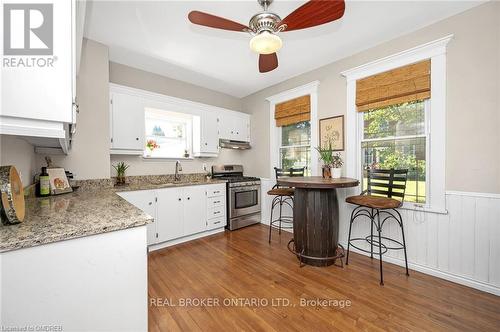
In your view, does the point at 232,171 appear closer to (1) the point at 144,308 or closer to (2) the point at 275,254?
(2) the point at 275,254

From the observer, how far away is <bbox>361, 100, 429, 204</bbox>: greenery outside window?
7.64 feet

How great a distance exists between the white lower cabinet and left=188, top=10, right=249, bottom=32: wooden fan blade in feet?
6.73

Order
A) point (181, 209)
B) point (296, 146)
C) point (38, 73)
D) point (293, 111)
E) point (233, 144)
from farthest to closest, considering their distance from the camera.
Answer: point (233, 144) → point (296, 146) → point (293, 111) → point (181, 209) → point (38, 73)

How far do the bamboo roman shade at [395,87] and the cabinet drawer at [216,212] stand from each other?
8.42 ft

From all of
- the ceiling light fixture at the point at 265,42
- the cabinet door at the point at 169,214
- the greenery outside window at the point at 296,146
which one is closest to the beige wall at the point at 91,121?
the cabinet door at the point at 169,214

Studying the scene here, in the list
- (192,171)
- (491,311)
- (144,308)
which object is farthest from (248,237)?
(491,311)

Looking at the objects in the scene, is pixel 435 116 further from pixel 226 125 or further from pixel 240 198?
pixel 226 125

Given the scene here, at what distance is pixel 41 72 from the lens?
0.79m


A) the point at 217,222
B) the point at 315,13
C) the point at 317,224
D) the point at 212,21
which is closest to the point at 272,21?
the point at 315,13

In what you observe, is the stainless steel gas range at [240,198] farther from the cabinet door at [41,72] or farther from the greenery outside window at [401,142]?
the cabinet door at [41,72]

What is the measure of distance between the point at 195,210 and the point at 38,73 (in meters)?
2.63

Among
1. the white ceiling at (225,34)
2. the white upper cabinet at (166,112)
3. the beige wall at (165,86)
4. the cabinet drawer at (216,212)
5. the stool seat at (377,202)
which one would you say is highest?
the white ceiling at (225,34)

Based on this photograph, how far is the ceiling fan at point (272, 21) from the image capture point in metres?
1.46

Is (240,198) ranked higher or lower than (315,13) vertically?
lower
